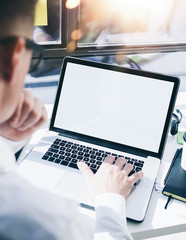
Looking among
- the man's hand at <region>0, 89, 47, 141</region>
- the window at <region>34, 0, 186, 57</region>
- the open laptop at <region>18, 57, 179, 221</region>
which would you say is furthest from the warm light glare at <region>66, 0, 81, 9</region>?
the man's hand at <region>0, 89, 47, 141</region>

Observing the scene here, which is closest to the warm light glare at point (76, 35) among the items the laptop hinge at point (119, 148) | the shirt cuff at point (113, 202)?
the laptop hinge at point (119, 148)

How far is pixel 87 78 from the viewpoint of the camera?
1.04 metres

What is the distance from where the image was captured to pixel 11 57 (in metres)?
0.46

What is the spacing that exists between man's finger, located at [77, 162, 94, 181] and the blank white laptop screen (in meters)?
0.15

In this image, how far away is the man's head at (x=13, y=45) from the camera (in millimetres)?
451

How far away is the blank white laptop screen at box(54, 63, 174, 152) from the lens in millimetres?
979

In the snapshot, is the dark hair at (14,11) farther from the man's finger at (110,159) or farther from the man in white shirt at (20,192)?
the man's finger at (110,159)

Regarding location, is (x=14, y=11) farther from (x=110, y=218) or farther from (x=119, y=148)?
(x=119, y=148)

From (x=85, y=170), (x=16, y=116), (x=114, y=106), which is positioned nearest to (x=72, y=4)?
(x=114, y=106)

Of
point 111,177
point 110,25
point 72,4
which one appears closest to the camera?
point 111,177

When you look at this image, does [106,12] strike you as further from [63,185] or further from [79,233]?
[79,233]

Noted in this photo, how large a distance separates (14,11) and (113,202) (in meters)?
0.51

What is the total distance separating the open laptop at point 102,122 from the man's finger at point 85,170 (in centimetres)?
2

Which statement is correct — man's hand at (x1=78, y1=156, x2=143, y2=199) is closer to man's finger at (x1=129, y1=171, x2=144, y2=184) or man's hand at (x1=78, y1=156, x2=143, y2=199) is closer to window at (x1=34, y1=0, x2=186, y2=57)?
man's finger at (x1=129, y1=171, x2=144, y2=184)
